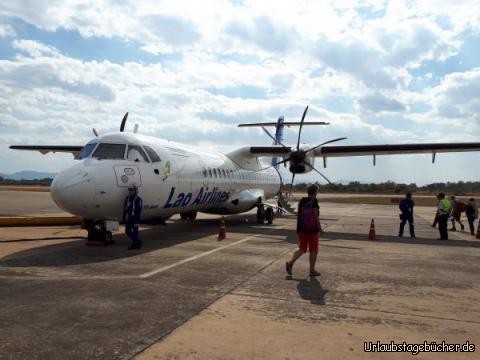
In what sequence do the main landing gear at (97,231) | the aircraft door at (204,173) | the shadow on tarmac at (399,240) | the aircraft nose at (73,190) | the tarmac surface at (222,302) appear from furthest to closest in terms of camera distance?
1. the aircraft door at (204,173)
2. the shadow on tarmac at (399,240)
3. the main landing gear at (97,231)
4. the aircraft nose at (73,190)
5. the tarmac surface at (222,302)

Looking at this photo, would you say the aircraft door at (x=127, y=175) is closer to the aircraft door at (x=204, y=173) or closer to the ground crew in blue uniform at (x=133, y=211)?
the ground crew in blue uniform at (x=133, y=211)

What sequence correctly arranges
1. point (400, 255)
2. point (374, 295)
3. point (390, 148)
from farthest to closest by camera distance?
point (390, 148) < point (400, 255) < point (374, 295)

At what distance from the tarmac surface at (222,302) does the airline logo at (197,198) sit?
2020 mm

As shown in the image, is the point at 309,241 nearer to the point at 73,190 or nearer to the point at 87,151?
the point at 73,190

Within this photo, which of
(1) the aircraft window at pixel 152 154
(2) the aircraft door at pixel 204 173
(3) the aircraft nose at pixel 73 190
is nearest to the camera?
(3) the aircraft nose at pixel 73 190

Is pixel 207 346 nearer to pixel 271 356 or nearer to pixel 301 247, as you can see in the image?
pixel 271 356

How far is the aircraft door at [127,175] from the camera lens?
403 inches

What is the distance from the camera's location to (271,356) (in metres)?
4.12

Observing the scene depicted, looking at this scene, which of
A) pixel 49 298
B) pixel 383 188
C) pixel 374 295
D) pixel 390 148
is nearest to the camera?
pixel 49 298

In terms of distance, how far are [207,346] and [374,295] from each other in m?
3.33

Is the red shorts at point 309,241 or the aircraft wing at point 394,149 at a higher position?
the aircraft wing at point 394,149

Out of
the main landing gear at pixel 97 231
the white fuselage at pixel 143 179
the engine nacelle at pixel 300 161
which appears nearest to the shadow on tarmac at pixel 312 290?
the white fuselage at pixel 143 179

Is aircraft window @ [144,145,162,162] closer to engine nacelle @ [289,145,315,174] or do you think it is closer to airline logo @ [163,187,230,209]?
airline logo @ [163,187,230,209]

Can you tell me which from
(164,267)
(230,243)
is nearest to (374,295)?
(164,267)
